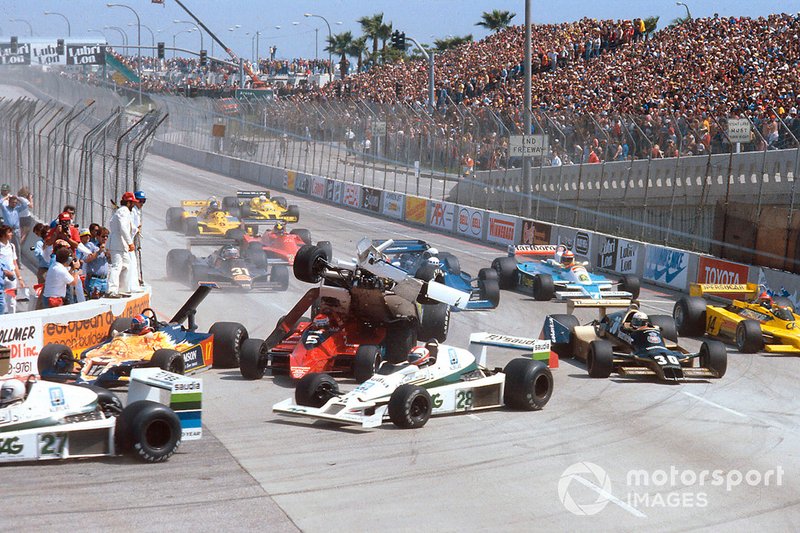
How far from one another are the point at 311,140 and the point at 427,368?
1319 inches

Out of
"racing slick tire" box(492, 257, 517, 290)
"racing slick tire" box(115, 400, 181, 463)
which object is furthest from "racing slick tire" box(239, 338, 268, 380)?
"racing slick tire" box(492, 257, 517, 290)

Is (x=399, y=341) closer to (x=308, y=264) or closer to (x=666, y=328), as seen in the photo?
(x=308, y=264)

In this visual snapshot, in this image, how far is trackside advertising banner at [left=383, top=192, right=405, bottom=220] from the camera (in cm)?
4019

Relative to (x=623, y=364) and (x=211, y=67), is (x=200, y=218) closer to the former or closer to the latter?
(x=623, y=364)

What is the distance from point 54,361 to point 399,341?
4344 mm

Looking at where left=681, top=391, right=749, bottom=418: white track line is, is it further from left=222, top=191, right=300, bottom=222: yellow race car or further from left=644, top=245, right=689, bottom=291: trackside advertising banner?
left=222, top=191, right=300, bottom=222: yellow race car

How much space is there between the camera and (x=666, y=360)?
15.6 metres

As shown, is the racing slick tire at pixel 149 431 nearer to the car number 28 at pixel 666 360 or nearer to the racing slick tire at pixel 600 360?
the racing slick tire at pixel 600 360

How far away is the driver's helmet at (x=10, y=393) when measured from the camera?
10.6 meters

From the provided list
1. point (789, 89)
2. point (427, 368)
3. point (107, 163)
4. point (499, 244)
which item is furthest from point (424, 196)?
point (427, 368)

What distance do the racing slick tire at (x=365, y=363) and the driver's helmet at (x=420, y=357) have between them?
586 millimetres

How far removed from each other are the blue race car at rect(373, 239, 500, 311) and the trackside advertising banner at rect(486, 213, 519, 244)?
988cm

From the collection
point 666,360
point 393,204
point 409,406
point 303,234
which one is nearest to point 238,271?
point 303,234

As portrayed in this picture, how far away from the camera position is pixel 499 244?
112ft
